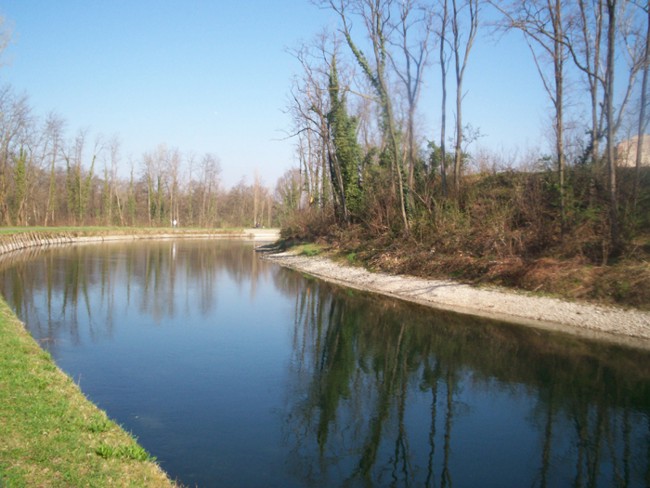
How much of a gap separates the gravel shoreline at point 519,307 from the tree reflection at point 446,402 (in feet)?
3.62

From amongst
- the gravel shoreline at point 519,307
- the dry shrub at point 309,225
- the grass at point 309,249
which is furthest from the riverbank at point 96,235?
the gravel shoreline at point 519,307

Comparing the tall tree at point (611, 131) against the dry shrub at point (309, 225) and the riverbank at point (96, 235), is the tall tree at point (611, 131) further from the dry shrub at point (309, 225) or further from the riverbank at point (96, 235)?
the riverbank at point (96, 235)

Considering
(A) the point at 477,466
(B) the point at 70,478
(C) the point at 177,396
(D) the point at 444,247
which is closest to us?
(B) the point at 70,478

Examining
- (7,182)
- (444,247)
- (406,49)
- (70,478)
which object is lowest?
(70,478)

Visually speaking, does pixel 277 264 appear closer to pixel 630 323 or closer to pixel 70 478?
pixel 630 323

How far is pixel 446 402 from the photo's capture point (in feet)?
28.3

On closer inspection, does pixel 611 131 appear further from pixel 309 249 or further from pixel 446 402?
pixel 309 249

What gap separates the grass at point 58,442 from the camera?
4.44 m

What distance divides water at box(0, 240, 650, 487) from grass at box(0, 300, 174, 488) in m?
0.88

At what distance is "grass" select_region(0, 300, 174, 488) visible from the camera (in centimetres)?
444

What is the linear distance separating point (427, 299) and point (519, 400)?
393 inches

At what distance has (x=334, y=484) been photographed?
578 centimetres

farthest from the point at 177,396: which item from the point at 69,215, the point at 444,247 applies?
the point at 69,215

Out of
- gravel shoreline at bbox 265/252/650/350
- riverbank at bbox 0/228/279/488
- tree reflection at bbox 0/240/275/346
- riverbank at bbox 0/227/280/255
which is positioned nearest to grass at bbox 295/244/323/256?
tree reflection at bbox 0/240/275/346
